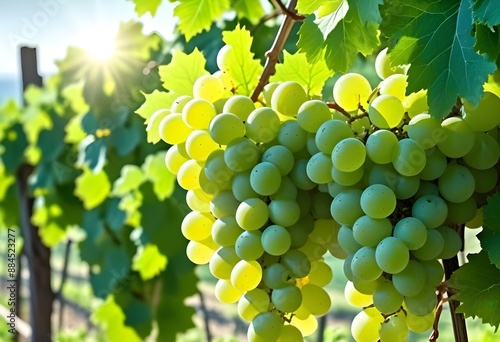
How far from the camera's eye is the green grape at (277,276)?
480 millimetres

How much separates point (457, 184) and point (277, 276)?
142 millimetres

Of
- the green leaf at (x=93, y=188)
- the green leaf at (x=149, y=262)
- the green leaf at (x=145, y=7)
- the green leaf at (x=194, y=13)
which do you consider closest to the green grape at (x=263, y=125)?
the green leaf at (x=194, y=13)

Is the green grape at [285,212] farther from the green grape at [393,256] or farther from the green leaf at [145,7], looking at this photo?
the green leaf at [145,7]

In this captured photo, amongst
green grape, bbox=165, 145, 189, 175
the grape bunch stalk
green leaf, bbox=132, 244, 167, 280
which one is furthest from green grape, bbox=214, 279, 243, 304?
green leaf, bbox=132, 244, 167, 280

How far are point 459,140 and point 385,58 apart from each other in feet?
0.37

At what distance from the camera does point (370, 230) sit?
1.43 feet

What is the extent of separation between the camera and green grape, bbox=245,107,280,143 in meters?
0.50

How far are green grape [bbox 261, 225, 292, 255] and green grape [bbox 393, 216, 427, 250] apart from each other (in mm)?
80

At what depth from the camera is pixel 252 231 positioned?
49 cm

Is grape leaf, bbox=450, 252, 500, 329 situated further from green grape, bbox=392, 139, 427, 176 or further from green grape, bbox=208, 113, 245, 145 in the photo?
green grape, bbox=208, 113, 245, 145

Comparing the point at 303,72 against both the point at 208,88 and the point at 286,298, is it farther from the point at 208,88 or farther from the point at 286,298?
the point at 286,298

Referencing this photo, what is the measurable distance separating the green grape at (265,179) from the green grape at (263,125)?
3cm

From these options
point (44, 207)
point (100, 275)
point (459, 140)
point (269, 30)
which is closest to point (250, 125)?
point (459, 140)

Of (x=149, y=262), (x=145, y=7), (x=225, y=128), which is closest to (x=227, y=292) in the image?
(x=225, y=128)
